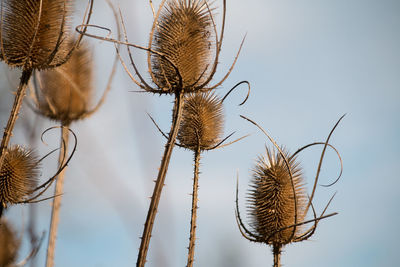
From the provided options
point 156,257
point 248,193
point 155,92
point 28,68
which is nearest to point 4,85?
point 28,68

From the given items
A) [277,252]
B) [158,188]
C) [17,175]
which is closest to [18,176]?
[17,175]

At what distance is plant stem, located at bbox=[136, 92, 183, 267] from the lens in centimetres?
255

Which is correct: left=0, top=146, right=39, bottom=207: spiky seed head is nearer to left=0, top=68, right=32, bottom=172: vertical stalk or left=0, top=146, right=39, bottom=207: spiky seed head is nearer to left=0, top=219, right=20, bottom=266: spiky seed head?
left=0, top=68, right=32, bottom=172: vertical stalk

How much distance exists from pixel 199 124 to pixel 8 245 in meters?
2.97

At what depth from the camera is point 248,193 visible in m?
4.93

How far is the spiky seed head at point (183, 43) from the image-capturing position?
356 centimetres

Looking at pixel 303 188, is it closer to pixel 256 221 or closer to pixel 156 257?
pixel 256 221

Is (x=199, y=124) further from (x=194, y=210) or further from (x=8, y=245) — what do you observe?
(x=8, y=245)

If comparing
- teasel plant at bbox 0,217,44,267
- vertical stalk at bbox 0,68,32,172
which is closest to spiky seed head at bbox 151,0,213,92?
vertical stalk at bbox 0,68,32,172

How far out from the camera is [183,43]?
12.2 feet

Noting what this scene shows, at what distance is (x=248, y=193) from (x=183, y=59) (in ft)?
6.24

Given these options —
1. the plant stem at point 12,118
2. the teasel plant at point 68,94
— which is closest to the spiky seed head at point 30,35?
the plant stem at point 12,118

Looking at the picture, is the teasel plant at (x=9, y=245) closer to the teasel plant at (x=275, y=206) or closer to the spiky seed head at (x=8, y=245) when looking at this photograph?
the spiky seed head at (x=8, y=245)

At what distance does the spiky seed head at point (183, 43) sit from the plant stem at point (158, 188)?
0.85 ft
